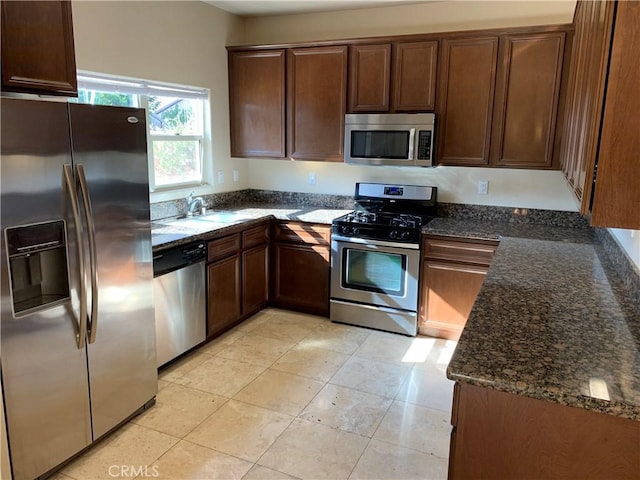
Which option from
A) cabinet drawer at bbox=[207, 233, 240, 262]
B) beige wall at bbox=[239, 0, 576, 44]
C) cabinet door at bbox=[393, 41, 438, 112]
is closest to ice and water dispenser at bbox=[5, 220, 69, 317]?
cabinet drawer at bbox=[207, 233, 240, 262]

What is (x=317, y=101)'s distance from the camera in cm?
405

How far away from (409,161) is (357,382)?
67.7 inches

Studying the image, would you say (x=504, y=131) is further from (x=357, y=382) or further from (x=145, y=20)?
(x=145, y=20)

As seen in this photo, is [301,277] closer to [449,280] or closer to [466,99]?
[449,280]

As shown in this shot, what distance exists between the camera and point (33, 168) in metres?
1.94

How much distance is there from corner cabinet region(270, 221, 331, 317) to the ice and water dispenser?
2171 millimetres

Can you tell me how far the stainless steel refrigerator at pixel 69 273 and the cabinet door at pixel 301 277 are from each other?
1.69 m

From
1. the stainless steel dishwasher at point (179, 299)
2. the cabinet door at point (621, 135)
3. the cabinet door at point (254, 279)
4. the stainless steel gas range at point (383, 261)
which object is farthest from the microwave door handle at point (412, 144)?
the cabinet door at point (621, 135)

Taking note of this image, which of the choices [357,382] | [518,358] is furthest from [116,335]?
[518,358]

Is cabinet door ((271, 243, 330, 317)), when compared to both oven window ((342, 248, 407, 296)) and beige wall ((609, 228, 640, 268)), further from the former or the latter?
beige wall ((609, 228, 640, 268))

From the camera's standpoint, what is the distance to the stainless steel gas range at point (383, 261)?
3.67 m

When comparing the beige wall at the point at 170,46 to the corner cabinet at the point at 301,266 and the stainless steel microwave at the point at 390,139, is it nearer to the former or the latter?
the corner cabinet at the point at 301,266

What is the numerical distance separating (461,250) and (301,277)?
1400mm

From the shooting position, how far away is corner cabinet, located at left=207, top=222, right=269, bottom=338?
11.5 feet
